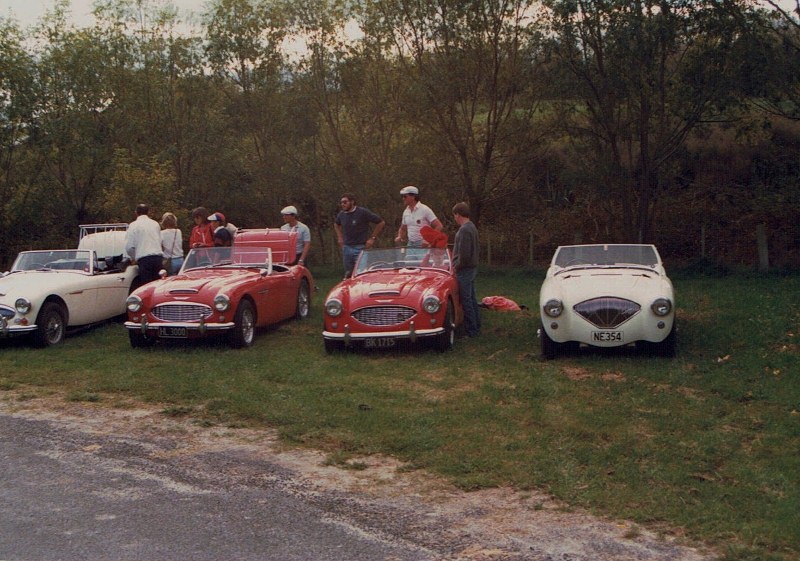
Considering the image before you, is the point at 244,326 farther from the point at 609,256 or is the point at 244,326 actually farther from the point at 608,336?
the point at 609,256

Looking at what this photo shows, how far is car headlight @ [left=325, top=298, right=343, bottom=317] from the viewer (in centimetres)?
1113

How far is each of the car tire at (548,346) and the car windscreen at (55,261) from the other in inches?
294

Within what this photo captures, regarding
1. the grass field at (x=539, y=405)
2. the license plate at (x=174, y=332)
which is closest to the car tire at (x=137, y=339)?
the grass field at (x=539, y=405)

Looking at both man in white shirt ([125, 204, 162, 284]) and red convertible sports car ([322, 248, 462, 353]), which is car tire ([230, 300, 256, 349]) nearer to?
red convertible sports car ([322, 248, 462, 353])

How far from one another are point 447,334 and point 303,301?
14.0 ft

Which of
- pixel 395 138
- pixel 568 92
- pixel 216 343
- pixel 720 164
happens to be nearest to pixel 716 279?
pixel 568 92

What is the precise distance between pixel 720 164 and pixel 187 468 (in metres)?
25.5

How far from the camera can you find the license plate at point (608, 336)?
394 inches

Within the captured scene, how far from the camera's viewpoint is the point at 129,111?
2780cm

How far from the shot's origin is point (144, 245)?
14.0 m

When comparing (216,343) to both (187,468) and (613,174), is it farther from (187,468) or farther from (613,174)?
(613,174)

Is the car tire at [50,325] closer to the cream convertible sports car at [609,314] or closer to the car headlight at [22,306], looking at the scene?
the car headlight at [22,306]

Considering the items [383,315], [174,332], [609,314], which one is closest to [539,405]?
[609,314]

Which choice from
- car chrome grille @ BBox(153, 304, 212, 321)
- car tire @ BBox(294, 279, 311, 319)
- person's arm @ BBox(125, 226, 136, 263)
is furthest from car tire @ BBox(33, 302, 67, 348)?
car tire @ BBox(294, 279, 311, 319)
